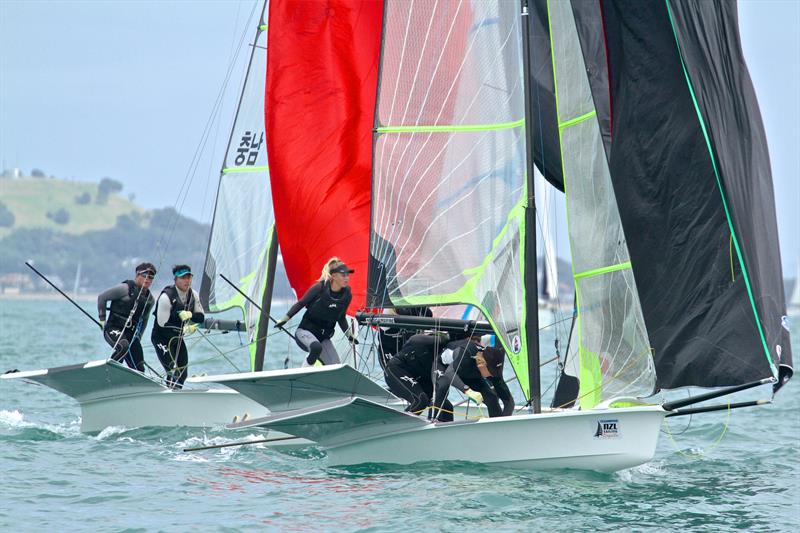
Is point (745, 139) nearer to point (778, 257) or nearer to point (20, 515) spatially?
point (778, 257)

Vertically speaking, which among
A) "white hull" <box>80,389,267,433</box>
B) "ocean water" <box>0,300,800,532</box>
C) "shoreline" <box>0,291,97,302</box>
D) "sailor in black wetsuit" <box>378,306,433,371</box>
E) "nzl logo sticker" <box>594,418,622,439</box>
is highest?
"shoreline" <box>0,291,97,302</box>

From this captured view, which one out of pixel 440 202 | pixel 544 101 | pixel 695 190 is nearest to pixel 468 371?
pixel 440 202

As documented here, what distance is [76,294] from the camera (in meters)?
159

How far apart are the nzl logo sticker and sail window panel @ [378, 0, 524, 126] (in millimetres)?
2627

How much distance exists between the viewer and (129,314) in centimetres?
1334

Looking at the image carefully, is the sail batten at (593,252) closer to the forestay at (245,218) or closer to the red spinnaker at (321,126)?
the red spinnaker at (321,126)

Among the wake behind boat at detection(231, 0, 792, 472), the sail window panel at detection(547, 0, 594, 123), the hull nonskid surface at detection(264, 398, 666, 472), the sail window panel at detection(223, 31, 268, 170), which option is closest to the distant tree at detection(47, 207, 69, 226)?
the sail window panel at detection(223, 31, 268, 170)

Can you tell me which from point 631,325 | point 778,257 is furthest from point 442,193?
point 778,257

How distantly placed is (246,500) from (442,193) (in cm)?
317

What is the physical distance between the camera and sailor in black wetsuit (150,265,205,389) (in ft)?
43.0

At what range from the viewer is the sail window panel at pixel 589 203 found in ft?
33.8

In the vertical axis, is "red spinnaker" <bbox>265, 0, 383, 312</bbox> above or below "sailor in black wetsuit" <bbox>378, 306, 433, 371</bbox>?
above

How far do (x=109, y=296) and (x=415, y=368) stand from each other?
12.7 ft

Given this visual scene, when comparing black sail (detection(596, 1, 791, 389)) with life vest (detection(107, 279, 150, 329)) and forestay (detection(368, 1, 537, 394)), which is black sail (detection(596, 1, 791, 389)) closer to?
forestay (detection(368, 1, 537, 394))
